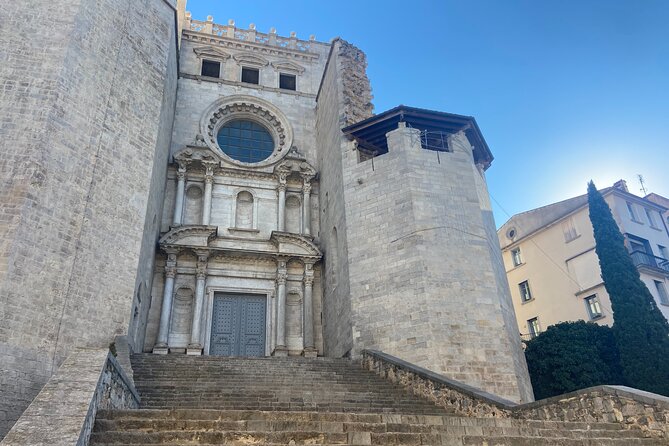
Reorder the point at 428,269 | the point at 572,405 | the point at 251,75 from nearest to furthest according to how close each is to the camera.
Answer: the point at 572,405 → the point at 428,269 → the point at 251,75

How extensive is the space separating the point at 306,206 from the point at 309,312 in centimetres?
342

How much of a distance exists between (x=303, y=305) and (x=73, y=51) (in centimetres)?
833

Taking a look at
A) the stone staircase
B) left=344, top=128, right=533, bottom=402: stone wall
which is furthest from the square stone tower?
the stone staircase

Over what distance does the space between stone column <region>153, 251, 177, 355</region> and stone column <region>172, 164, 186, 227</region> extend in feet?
3.93

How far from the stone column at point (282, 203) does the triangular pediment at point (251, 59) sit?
4988mm

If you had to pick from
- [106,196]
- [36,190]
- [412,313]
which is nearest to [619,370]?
[412,313]

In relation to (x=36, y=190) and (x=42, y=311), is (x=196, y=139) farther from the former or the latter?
(x=42, y=311)

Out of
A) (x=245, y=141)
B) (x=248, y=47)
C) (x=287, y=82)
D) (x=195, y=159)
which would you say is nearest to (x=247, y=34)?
(x=248, y=47)

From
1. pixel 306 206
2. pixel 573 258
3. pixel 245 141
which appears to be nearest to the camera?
pixel 306 206

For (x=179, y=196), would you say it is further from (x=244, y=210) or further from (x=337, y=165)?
(x=337, y=165)

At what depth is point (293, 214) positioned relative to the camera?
661 inches

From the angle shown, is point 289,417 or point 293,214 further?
point 293,214

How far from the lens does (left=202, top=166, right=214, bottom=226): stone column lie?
15.4 m

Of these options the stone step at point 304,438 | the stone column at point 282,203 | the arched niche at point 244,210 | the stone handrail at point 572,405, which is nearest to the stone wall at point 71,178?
the arched niche at point 244,210
